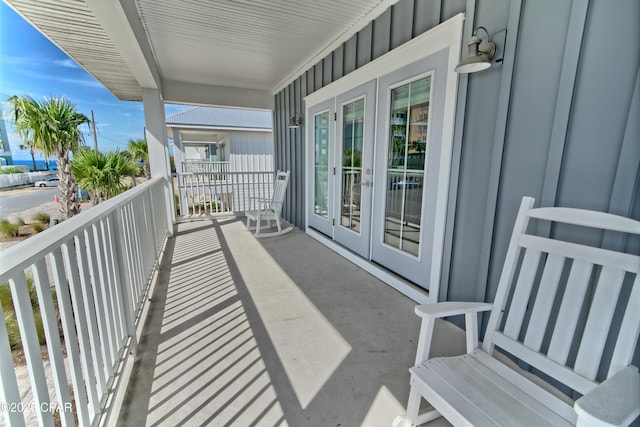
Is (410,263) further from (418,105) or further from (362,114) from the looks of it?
(362,114)

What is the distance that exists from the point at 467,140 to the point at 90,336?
2356 millimetres

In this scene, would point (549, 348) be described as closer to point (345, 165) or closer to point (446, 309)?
point (446, 309)

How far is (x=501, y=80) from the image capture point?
5.45 ft

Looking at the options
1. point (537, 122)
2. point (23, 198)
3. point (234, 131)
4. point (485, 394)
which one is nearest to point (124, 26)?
point (537, 122)

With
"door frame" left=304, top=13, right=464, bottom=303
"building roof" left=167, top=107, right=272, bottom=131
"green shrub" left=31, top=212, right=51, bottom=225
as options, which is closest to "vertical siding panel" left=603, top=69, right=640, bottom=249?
"door frame" left=304, top=13, right=464, bottom=303

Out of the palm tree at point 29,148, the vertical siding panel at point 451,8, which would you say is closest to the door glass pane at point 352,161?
the vertical siding panel at point 451,8

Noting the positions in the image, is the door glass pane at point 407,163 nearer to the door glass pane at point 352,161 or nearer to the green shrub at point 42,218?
the door glass pane at point 352,161

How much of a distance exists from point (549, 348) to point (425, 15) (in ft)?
7.62

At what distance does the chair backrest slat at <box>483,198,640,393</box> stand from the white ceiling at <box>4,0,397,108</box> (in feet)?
7.71

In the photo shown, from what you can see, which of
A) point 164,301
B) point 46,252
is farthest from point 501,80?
point 164,301

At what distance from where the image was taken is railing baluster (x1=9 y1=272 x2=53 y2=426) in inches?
31.0

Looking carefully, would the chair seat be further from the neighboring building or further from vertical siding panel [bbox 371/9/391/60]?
the neighboring building

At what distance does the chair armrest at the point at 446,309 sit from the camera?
1.19 metres

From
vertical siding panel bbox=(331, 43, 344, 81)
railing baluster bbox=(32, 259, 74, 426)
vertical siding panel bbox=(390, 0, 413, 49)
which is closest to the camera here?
railing baluster bbox=(32, 259, 74, 426)
